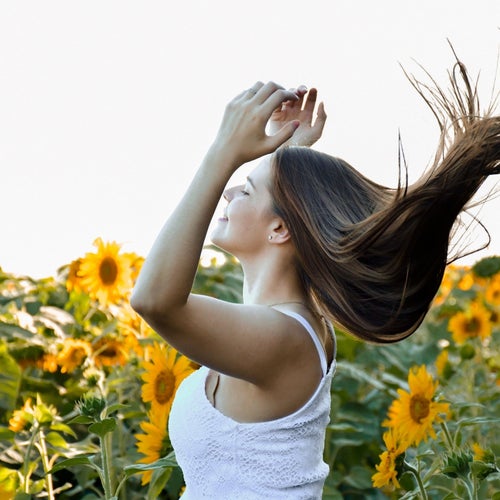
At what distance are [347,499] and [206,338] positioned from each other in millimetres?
1525

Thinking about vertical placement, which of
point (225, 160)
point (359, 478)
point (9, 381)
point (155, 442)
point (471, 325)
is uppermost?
point (225, 160)

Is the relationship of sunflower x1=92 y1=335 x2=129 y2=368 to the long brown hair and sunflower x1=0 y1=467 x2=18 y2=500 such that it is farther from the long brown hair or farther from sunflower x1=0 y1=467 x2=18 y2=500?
the long brown hair

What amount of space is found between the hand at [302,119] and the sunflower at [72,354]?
1137 mm

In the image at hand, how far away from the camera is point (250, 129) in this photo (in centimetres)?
166

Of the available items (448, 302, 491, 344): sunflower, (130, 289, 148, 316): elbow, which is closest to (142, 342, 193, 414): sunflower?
(130, 289, 148, 316): elbow

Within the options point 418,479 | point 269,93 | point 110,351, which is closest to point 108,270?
point 110,351

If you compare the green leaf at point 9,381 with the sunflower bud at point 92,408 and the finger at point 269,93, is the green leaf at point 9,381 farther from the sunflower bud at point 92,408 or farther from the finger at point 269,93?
the finger at point 269,93

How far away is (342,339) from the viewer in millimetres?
3375

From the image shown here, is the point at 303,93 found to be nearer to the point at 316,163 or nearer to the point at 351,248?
the point at 316,163

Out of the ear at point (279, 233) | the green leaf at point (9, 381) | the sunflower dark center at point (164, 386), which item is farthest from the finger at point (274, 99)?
the green leaf at point (9, 381)

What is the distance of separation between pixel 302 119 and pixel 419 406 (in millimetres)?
697


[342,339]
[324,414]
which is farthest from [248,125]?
[342,339]

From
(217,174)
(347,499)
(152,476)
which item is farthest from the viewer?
(347,499)

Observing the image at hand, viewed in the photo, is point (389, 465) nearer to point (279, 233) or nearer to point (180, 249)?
point (279, 233)
